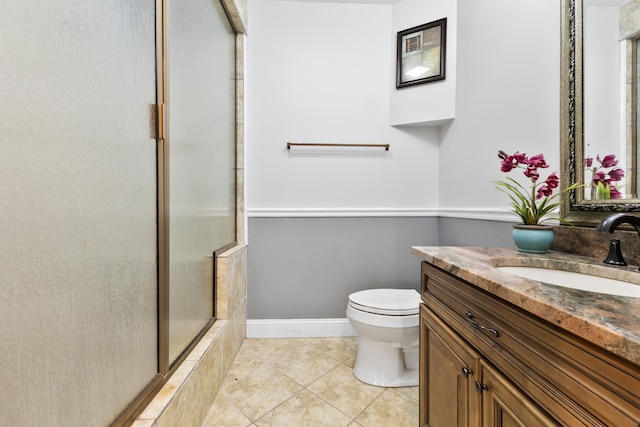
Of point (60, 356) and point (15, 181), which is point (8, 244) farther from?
point (60, 356)

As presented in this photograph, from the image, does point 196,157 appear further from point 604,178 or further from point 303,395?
point 604,178

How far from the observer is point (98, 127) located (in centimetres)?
68

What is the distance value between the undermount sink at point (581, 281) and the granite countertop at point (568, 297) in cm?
1

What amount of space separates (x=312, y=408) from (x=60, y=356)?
3.68ft

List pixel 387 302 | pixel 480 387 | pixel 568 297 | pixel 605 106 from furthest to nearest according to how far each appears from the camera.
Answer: pixel 387 302, pixel 605 106, pixel 480 387, pixel 568 297

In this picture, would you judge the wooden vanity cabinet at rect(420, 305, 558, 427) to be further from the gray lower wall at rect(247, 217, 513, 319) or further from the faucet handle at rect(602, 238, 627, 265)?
the gray lower wall at rect(247, 217, 513, 319)

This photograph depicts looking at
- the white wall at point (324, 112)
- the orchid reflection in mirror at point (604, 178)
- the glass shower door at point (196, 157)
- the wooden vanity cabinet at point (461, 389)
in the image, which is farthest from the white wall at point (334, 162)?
the wooden vanity cabinet at point (461, 389)

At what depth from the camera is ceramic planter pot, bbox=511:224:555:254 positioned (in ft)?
3.36

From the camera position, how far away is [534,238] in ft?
3.40

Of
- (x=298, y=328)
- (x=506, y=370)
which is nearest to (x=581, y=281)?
(x=506, y=370)

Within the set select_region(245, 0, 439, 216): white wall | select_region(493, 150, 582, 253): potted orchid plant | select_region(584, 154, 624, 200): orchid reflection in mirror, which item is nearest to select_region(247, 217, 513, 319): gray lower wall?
select_region(245, 0, 439, 216): white wall

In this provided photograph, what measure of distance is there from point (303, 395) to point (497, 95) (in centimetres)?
191

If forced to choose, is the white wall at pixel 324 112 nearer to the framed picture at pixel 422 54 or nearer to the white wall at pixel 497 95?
the framed picture at pixel 422 54

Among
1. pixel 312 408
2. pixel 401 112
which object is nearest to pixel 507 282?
pixel 312 408
